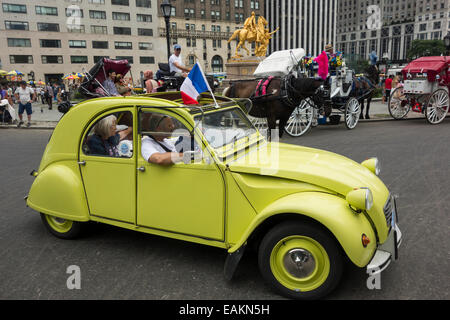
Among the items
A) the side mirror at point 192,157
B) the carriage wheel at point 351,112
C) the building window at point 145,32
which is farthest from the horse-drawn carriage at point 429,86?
the building window at point 145,32

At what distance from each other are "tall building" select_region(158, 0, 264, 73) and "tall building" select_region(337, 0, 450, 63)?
192 ft

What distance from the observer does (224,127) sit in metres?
3.74

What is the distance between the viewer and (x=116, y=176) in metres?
3.67

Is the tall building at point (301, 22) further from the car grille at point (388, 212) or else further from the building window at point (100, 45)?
the car grille at point (388, 212)

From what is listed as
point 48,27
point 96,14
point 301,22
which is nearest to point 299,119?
point 48,27

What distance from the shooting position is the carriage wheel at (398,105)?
13.8 meters

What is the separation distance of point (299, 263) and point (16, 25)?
3008 inches

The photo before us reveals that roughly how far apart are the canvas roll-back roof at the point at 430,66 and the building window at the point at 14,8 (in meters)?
71.4

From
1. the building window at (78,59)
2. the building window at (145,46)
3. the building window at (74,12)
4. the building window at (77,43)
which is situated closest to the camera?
the building window at (74,12)

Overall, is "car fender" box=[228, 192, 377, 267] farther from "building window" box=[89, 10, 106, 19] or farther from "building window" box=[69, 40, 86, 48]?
"building window" box=[89, 10, 106, 19]

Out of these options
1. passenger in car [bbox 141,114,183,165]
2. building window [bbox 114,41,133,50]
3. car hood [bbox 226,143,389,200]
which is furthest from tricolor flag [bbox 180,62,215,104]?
building window [bbox 114,41,133,50]

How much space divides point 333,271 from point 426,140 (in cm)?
864

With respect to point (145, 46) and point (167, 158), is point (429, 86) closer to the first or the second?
point (167, 158)

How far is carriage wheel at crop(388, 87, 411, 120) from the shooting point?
1381 cm
